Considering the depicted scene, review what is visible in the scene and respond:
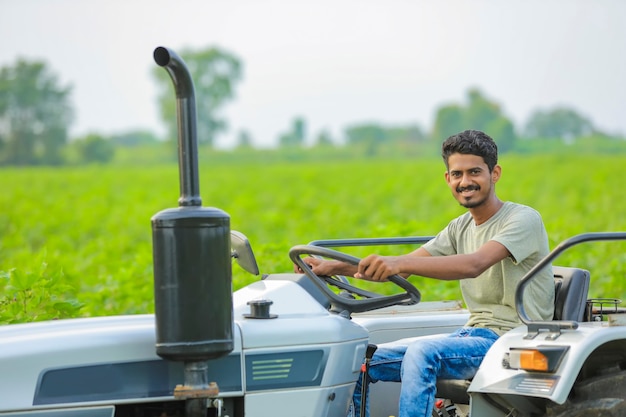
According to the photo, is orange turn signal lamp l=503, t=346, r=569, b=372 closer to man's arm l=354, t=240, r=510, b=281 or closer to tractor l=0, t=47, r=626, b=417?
tractor l=0, t=47, r=626, b=417

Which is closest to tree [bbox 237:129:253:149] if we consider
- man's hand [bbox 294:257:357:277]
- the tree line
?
the tree line

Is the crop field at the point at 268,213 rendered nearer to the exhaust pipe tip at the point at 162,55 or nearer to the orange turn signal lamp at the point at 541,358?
the exhaust pipe tip at the point at 162,55

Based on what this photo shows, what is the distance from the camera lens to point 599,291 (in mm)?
10734

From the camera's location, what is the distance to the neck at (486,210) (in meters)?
4.25

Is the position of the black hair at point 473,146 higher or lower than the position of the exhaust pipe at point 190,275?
higher

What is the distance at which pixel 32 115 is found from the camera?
255 feet

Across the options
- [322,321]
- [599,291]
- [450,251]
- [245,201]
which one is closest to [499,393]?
[322,321]

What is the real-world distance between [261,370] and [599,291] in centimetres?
785

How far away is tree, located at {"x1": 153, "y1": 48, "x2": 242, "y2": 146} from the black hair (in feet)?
257

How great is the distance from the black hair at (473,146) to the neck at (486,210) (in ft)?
0.44

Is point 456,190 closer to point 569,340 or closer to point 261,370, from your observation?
point 569,340

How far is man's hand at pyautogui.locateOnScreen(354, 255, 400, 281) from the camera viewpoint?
3.77 m

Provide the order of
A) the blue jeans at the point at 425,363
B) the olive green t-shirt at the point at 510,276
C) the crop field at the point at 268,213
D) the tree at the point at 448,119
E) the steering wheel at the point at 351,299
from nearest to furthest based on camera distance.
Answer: the blue jeans at the point at 425,363 → the steering wheel at the point at 351,299 → the olive green t-shirt at the point at 510,276 → the crop field at the point at 268,213 → the tree at the point at 448,119

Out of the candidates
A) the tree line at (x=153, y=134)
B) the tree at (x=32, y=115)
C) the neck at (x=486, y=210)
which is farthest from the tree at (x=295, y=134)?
the neck at (x=486, y=210)
